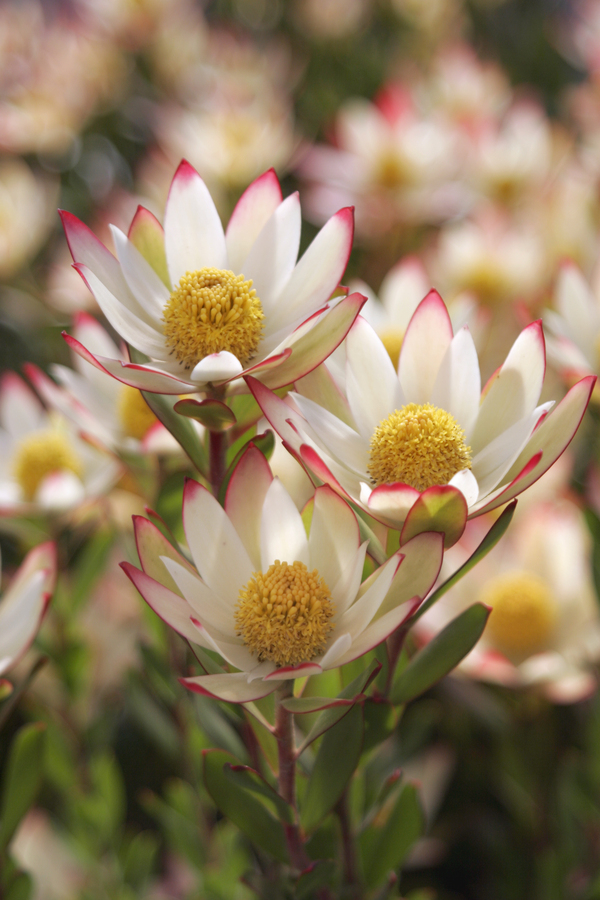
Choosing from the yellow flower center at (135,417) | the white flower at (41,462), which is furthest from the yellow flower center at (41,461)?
the yellow flower center at (135,417)

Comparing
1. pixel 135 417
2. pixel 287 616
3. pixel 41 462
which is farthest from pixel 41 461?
pixel 287 616

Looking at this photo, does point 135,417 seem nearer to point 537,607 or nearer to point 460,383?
point 460,383

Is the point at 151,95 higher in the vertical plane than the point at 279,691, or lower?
higher

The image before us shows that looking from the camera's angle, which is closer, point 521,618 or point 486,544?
point 486,544

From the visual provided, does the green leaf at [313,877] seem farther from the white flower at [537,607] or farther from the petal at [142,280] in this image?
the petal at [142,280]

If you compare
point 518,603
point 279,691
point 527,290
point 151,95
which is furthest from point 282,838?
point 151,95

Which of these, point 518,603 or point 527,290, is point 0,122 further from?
point 518,603
